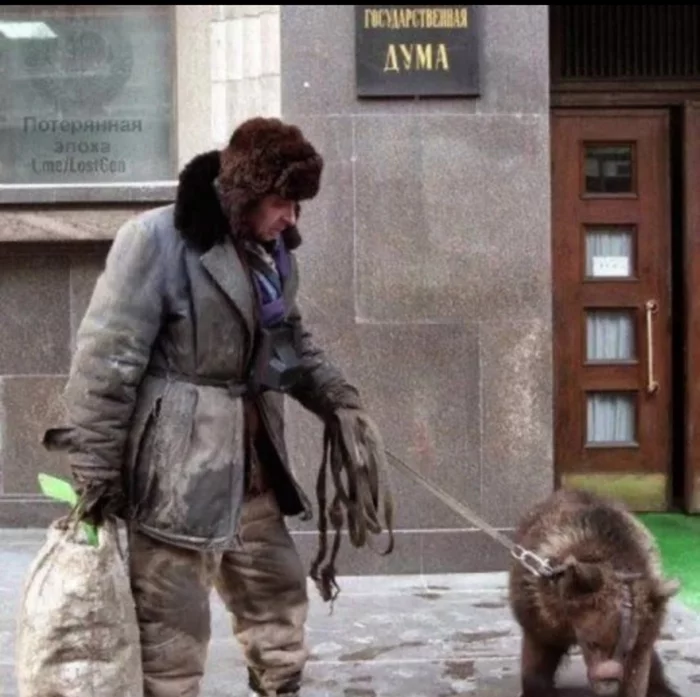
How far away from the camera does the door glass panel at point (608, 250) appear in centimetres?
956

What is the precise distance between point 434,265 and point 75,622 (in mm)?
3750

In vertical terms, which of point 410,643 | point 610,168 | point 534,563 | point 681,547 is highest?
point 610,168

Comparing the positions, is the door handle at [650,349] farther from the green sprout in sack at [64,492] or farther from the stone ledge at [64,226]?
the green sprout in sack at [64,492]

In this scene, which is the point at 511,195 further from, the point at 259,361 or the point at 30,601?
the point at 30,601

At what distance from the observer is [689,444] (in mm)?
9539

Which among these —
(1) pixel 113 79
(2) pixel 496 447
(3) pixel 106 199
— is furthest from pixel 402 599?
(1) pixel 113 79

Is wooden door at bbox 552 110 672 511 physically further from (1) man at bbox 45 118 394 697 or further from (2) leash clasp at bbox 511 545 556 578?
(1) man at bbox 45 118 394 697

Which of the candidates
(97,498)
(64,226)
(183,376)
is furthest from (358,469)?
(64,226)

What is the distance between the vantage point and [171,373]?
4688 mm

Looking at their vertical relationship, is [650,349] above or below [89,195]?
below

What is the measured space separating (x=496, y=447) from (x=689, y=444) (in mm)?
2296

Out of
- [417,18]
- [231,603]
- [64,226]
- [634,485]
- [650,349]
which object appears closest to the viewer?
[231,603]

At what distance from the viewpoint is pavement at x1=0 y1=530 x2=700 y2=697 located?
6.00 m

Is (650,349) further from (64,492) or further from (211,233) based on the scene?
(64,492)
